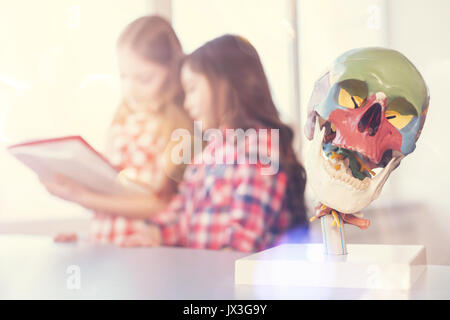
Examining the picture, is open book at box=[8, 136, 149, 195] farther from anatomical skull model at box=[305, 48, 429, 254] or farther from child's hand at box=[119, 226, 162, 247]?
anatomical skull model at box=[305, 48, 429, 254]

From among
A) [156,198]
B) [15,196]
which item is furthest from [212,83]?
[15,196]

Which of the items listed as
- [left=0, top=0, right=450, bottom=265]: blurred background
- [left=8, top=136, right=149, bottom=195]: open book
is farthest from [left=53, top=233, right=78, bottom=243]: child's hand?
[left=8, top=136, right=149, bottom=195]: open book

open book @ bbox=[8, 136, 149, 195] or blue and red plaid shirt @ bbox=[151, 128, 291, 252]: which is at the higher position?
open book @ bbox=[8, 136, 149, 195]

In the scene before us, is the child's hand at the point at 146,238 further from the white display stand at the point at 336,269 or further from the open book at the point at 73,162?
the white display stand at the point at 336,269

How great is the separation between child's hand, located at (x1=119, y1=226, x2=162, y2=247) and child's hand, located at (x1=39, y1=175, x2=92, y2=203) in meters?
0.17

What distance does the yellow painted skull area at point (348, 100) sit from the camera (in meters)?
0.92

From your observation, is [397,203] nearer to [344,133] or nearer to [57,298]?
[344,133]

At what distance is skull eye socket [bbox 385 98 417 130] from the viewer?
0.90 m

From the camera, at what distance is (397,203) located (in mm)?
1464

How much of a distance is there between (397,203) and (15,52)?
107cm

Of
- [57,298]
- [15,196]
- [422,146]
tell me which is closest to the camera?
[57,298]

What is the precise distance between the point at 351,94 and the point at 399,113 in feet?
0.25

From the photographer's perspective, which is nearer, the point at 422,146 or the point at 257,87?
the point at 422,146

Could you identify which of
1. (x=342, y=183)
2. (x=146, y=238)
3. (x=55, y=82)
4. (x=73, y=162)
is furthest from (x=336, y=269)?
(x=55, y=82)
